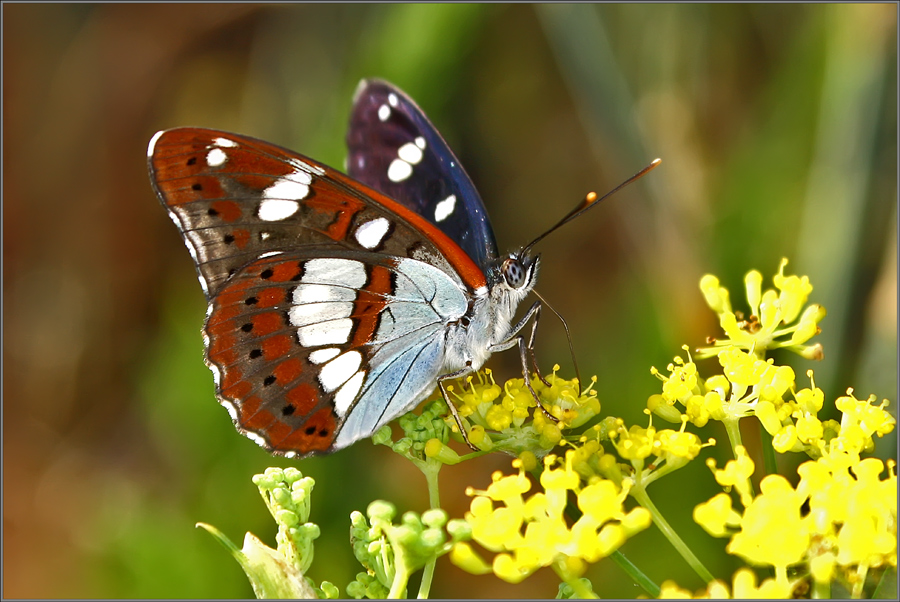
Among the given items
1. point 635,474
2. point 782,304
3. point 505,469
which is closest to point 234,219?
point 635,474

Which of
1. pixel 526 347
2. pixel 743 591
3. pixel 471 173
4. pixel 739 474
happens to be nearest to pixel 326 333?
pixel 526 347

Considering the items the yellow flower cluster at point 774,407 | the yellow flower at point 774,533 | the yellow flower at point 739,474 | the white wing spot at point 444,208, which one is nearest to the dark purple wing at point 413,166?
the white wing spot at point 444,208

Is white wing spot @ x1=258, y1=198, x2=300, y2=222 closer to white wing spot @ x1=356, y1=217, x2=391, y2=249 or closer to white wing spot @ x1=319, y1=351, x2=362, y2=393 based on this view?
white wing spot @ x1=356, y1=217, x2=391, y2=249

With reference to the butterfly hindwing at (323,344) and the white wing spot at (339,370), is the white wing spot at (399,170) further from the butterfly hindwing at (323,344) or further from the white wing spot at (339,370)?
the white wing spot at (339,370)

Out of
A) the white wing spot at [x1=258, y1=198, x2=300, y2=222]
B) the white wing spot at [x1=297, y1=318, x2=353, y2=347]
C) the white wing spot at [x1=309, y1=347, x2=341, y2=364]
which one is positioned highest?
the white wing spot at [x1=258, y1=198, x2=300, y2=222]

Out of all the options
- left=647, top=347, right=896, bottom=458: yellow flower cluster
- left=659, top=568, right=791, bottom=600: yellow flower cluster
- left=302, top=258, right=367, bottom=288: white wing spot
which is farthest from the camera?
left=302, top=258, right=367, bottom=288: white wing spot

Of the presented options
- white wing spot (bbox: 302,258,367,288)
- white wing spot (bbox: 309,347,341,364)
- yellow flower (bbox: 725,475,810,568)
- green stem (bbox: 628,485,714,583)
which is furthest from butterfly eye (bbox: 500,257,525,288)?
yellow flower (bbox: 725,475,810,568)

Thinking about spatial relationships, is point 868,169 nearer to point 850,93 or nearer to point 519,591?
point 850,93
